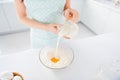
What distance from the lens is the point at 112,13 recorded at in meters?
1.69

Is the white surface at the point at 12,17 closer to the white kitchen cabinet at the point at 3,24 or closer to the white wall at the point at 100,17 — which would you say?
the white kitchen cabinet at the point at 3,24

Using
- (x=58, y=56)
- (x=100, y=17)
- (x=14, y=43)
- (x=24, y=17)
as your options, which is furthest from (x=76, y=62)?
(x=14, y=43)

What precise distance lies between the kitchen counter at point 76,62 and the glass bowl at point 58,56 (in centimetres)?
4

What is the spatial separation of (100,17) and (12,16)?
1.19 m

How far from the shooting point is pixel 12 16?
182 cm

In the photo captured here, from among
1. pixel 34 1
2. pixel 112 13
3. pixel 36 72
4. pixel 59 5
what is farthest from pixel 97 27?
pixel 36 72

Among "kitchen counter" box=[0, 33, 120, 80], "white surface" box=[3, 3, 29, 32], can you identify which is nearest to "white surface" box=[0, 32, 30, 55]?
"white surface" box=[3, 3, 29, 32]

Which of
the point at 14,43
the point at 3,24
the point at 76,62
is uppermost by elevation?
the point at 76,62

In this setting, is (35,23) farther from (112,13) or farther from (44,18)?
(112,13)

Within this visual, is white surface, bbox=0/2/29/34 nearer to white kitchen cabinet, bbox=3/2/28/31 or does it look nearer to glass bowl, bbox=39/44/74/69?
white kitchen cabinet, bbox=3/2/28/31

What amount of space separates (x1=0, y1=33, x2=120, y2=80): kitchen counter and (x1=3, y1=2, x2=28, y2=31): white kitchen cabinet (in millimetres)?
1134

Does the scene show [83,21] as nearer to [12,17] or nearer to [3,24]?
[12,17]

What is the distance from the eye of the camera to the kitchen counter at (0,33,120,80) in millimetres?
702

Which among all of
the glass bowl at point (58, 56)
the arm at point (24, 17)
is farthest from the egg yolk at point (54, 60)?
the arm at point (24, 17)
